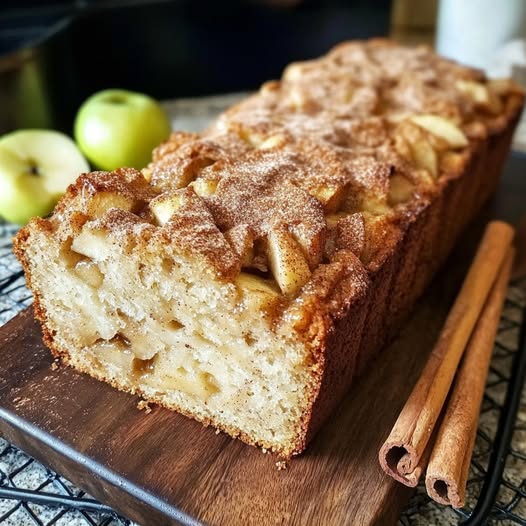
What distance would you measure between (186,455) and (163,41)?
2187 millimetres

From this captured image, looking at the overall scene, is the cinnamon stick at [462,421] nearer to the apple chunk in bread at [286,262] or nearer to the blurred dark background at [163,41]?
the apple chunk in bread at [286,262]

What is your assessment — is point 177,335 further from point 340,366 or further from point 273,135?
point 273,135

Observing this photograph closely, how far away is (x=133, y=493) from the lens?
117 centimetres

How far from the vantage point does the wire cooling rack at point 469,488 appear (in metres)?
1.21

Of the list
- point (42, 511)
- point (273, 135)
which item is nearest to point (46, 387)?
point (42, 511)

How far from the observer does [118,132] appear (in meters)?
2.21

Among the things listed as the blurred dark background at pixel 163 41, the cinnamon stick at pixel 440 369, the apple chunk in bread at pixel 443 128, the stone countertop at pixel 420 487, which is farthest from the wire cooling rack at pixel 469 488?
the blurred dark background at pixel 163 41

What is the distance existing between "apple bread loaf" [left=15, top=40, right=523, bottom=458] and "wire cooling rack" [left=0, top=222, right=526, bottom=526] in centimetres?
24

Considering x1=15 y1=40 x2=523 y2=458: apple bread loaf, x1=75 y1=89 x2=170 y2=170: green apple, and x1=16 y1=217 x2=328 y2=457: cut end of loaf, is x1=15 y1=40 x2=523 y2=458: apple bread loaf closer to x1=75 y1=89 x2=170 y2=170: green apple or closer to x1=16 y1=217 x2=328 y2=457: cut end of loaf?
x1=16 y1=217 x2=328 y2=457: cut end of loaf

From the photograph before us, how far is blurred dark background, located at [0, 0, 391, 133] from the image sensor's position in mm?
2688

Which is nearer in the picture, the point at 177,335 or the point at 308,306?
the point at 308,306

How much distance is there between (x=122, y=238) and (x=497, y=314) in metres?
0.94

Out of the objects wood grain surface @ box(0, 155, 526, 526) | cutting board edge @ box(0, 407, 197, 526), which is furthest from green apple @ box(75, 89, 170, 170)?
cutting board edge @ box(0, 407, 197, 526)

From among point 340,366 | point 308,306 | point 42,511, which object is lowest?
point 42,511
